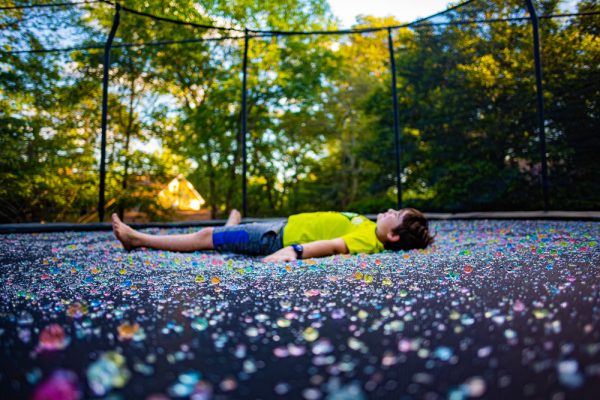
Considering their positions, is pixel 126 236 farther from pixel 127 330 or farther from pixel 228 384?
pixel 228 384

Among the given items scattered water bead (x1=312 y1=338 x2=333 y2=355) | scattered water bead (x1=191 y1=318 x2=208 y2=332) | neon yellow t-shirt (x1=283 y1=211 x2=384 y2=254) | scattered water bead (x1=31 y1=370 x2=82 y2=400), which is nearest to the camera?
scattered water bead (x1=31 y1=370 x2=82 y2=400)

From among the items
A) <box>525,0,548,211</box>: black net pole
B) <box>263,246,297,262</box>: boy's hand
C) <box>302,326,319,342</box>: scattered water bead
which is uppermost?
<box>525,0,548,211</box>: black net pole

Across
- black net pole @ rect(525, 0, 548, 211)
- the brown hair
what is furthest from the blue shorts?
black net pole @ rect(525, 0, 548, 211)

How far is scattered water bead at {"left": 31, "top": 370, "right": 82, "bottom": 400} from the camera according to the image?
39cm

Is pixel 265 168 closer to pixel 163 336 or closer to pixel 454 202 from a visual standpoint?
pixel 454 202

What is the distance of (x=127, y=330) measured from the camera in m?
0.60

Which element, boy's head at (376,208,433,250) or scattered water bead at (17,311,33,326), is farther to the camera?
boy's head at (376,208,433,250)

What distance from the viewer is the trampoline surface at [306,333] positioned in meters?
0.41

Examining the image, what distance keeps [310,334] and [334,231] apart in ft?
3.84

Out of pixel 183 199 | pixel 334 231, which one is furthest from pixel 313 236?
pixel 183 199

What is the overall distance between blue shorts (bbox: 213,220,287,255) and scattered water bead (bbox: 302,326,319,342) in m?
1.09

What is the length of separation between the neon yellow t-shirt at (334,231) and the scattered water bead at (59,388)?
4.08 feet

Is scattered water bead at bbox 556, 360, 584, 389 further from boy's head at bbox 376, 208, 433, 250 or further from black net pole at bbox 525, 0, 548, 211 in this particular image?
black net pole at bbox 525, 0, 548, 211

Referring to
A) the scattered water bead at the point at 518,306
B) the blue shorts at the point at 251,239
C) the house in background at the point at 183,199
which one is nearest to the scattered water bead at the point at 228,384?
the scattered water bead at the point at 518,306
